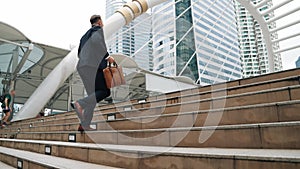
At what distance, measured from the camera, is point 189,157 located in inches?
50.2

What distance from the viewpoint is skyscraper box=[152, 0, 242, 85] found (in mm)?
18484

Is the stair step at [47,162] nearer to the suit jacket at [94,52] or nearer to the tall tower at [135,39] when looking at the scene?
the suit jacket at [94,52]

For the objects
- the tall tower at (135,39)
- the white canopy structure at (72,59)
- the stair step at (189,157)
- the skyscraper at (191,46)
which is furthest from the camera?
the skyscraper at (191,46)

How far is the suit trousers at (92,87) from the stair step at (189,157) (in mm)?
460

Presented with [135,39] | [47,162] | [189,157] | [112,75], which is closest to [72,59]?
[112,75]

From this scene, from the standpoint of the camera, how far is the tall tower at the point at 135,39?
48.3 feet

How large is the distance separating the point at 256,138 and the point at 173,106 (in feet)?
4.33

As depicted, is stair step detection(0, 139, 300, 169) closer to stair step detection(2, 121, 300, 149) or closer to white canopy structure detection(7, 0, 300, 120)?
stair step detection(2, 121, 300, 149)

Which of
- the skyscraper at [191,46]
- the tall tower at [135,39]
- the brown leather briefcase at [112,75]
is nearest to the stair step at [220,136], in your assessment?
the brown leather briefcase at [112,75]

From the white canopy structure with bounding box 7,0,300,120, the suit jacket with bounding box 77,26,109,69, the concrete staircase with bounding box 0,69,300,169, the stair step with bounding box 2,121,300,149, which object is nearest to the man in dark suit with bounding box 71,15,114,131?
the suit jacket with bounding box 77,26,109,69

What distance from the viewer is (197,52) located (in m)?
19.5

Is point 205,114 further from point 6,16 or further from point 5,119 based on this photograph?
point 6,16

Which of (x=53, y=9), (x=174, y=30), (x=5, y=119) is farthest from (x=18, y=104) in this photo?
(x=174, y=30)

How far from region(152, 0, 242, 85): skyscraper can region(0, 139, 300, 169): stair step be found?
14797 mm
